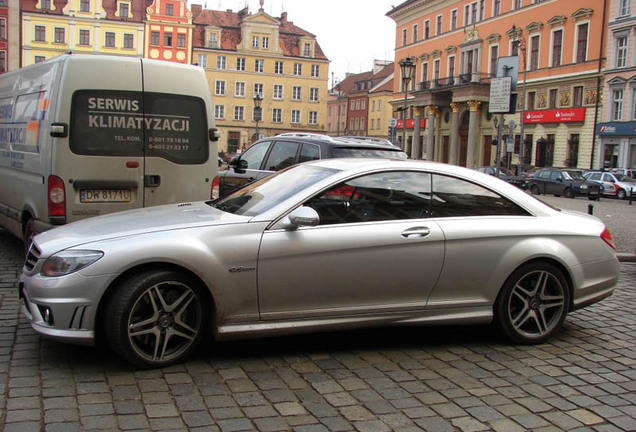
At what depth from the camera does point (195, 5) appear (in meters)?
90.1

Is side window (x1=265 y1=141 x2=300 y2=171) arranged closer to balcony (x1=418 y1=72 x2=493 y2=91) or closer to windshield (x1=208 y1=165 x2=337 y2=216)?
windshield (x1=208 y1=165 x2=337 y2=216)

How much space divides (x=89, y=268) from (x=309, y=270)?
1.51 metres

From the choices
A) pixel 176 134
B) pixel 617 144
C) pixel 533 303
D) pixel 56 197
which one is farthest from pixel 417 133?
pixel 533 303

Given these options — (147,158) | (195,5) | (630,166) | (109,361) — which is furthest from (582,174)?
(195,5)

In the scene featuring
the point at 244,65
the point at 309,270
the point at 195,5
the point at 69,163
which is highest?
the point at 195,5

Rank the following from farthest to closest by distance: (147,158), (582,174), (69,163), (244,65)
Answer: (244,65) < (582,174) < (147,158) < (69,163)

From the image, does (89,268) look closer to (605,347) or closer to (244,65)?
(605,347)

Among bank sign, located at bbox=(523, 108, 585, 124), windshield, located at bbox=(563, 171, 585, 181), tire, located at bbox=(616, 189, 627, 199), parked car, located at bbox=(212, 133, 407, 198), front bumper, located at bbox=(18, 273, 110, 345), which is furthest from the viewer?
bank sign, located at bbox=(523, 108, 585, 124)

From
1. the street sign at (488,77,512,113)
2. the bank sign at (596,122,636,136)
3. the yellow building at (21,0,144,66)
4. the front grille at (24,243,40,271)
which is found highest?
the yellow building at (21,0,144,66)

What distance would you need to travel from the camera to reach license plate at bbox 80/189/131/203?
7.10m

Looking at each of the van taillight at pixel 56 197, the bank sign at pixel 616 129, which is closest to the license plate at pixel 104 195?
the van taillight at pixel 56 197

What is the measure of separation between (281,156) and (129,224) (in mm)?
5802

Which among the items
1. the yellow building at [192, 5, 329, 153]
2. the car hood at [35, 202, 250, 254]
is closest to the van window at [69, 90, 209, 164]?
the car hood at [35, 202, 250, 254]

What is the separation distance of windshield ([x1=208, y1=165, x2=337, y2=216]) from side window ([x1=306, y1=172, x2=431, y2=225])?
0.23 meters
